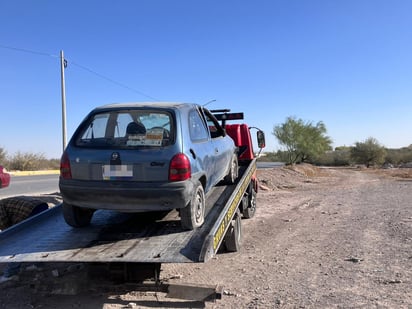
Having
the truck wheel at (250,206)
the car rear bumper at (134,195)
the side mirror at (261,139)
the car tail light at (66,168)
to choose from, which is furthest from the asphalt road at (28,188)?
the car rear bumper at (134,195)

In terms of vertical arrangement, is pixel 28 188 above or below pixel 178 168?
below

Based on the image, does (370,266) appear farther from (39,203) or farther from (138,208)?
(39,203)

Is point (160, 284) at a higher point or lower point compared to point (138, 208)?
lower

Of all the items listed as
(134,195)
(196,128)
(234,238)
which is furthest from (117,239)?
(234,238)

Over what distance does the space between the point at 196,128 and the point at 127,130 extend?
981mm

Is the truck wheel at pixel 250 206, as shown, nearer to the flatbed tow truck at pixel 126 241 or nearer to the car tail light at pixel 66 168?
the flatbed tow truck at pixel 126 241

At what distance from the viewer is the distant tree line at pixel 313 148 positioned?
163 ft

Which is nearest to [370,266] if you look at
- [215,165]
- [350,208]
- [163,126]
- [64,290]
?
[215,165]

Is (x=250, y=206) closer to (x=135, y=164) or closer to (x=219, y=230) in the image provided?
(x=219, y=230)

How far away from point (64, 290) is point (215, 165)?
2643 mm

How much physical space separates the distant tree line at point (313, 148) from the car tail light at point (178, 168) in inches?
1819

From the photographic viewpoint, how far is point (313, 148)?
50219 millimetres

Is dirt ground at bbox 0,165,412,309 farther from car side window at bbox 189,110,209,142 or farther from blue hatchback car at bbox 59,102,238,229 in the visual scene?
car side window at bbox 189,110,209,142

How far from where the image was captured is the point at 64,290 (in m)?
4.33
